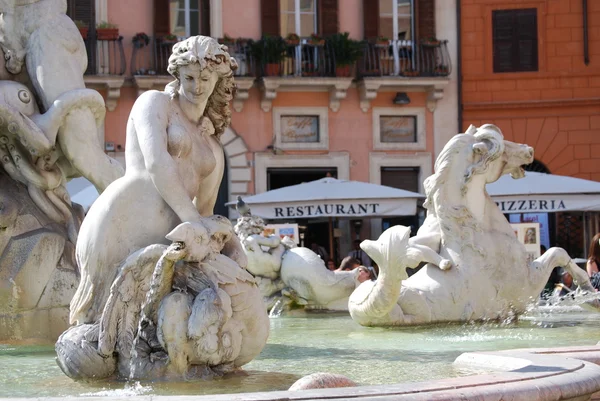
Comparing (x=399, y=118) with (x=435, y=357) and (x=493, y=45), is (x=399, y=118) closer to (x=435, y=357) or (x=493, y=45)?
(x=493, y=45)

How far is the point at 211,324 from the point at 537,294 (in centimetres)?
343

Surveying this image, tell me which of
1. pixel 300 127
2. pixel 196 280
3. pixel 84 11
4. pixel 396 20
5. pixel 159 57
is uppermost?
pixel 84 11

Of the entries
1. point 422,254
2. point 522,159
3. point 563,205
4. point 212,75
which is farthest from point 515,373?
point 563,205

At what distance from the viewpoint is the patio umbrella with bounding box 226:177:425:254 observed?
58.2 feet

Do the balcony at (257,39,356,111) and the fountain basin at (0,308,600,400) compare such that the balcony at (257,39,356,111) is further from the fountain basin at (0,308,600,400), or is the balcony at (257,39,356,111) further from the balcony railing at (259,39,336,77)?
the fountain basin at (0,308,600,400)

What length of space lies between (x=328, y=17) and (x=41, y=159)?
19.7m

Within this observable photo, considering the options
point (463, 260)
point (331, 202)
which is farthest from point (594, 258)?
point (331, 202)

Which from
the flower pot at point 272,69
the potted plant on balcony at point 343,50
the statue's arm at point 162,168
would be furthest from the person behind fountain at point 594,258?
the flower pot at point 272,69

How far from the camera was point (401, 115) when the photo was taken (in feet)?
85.0

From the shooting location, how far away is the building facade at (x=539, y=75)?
25.5 m

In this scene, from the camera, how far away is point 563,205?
16.7 metres

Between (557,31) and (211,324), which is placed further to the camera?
(557,31)

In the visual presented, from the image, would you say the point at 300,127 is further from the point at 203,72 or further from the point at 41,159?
the point at 203,72

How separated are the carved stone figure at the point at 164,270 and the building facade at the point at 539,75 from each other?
70.0 ft
